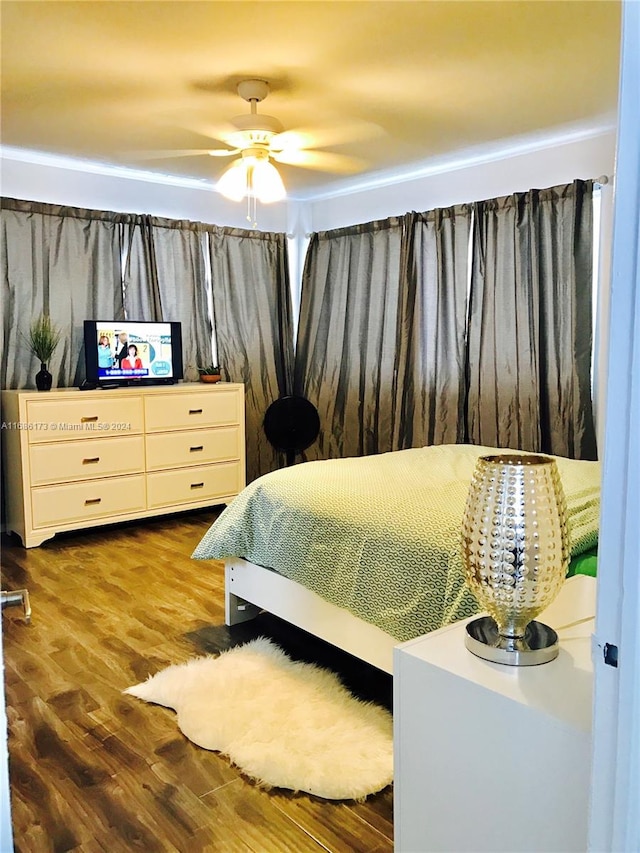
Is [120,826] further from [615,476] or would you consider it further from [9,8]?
[9,8]

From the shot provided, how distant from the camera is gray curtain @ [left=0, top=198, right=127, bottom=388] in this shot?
4.27 metres

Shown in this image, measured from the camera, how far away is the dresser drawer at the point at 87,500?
161 inches

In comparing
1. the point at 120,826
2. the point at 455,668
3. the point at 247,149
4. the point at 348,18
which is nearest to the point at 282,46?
the point at 348,18

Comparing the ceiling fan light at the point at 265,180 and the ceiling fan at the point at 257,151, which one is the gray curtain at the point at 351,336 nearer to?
the ceiling fan at the point at 257,151

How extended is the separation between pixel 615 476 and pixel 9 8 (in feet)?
8.64

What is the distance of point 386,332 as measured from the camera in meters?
4.99

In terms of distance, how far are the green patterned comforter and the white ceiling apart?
171 centimetres

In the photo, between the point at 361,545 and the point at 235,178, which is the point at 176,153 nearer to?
the point at 235,178

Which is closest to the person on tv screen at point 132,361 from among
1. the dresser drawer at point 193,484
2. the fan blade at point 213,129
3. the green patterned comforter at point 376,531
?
the dresser drawer at point 193,484

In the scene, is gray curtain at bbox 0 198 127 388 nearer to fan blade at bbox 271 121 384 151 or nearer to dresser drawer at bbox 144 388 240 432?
dresser drawer at bbox 144 388 240 432

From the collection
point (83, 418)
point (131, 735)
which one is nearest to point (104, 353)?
point (83, 418)

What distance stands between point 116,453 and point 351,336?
78.5 inches

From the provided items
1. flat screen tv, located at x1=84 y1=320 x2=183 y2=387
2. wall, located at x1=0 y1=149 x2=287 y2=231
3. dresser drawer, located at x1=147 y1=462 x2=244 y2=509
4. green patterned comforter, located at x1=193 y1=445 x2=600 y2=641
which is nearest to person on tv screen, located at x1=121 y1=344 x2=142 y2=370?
flat screen tv, located at x1=84 y1=320 x2=183 y2=387

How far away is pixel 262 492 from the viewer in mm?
2662
